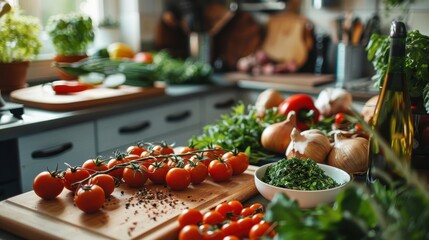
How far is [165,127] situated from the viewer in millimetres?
2471

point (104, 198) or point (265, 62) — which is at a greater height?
point (265, 62)

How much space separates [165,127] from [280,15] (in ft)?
4.08

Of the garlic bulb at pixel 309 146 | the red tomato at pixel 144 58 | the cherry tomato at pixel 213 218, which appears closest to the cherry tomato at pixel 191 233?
the cherry tomato at pixel 213 218

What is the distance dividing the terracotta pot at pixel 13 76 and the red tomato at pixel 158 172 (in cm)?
137

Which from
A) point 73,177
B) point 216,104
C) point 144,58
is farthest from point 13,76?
point 73,177

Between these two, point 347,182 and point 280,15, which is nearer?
point 347,182

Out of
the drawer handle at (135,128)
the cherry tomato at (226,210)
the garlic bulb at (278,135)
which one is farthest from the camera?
the drawer handle at (135,128)

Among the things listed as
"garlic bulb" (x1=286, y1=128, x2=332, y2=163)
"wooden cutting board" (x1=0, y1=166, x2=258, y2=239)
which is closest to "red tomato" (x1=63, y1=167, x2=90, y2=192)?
"wooden cutting board" (x1=0, y1=166, x2=258, y2=239)

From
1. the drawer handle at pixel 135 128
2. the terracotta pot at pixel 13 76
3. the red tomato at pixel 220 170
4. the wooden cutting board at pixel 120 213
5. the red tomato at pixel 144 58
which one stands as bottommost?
the drawer handle at pixel 135 128

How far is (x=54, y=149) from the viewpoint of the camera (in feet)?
6.36

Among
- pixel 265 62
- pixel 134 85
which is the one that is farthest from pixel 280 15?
pixel 134 85

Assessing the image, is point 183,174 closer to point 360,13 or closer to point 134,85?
point 134,85

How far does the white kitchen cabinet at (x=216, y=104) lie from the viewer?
2.71 meters

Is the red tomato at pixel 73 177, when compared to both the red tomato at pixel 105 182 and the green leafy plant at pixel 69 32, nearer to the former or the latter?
the red tomato at pixel 105 182
